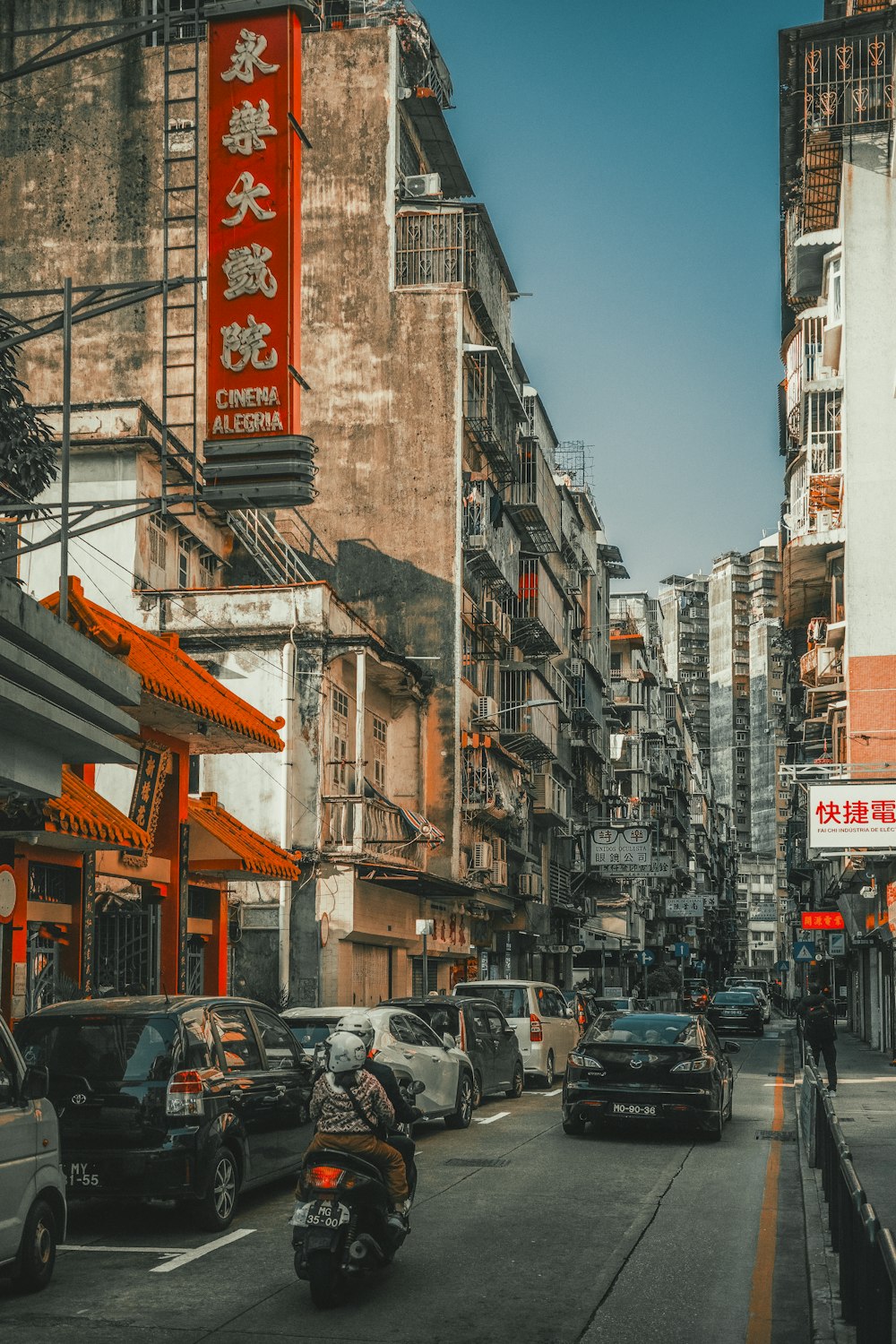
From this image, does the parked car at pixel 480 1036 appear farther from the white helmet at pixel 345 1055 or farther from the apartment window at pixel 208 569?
the apartment window at pixel 208 569

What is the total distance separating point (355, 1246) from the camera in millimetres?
8938

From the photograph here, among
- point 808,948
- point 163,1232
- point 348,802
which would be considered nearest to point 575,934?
point 808,948

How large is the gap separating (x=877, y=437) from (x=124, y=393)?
63.6 feet

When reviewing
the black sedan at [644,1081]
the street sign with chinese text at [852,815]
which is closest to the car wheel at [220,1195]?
the black sedan at [644,1081]

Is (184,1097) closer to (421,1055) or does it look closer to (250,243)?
(421,1055)

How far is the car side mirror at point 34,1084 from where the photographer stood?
9008mm

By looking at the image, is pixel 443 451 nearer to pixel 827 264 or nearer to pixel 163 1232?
pixel 827 264

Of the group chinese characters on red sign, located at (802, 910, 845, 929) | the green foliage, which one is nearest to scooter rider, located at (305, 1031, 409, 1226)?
the green foliage

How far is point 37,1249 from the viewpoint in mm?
9078

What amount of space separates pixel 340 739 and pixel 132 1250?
76.2 feet

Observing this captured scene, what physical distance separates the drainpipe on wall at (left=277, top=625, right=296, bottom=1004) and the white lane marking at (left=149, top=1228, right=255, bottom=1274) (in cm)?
1992

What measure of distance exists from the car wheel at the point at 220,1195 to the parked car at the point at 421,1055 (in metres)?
5.34

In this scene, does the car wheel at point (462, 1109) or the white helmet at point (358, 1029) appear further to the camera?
the car wheel at point (462, 1109)

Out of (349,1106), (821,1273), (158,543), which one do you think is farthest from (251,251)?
(158,543)
